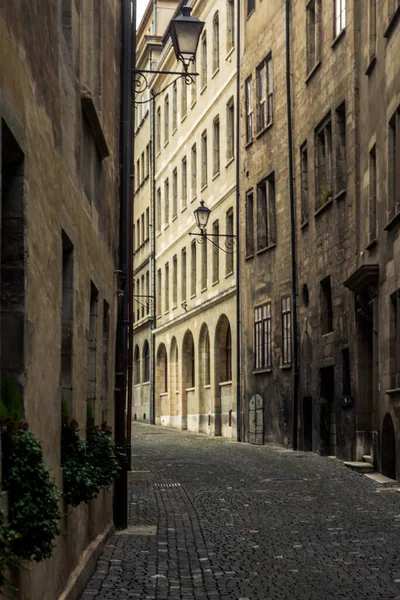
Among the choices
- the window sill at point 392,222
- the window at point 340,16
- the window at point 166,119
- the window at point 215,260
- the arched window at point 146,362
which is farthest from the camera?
the arched window at point 146,362

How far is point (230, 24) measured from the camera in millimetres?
39781

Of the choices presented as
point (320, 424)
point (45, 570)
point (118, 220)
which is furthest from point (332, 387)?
point (45, 570)

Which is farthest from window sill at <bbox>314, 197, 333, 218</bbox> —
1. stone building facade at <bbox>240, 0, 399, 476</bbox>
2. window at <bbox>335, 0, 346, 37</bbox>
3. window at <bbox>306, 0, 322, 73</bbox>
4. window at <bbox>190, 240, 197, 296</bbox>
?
window at <bbox>190, 240, 197, 296</bbox>

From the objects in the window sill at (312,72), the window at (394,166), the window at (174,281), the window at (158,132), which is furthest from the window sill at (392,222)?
the window at (158,132)

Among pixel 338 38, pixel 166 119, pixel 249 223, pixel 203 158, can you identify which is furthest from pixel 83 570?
pixel 166 119

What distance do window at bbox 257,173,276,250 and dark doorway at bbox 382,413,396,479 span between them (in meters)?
11.8

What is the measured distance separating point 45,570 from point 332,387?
20.4 metres

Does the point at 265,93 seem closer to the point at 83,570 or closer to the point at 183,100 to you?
the point at 183,100

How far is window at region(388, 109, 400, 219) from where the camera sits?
20719mm

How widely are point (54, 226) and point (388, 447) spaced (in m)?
14.6

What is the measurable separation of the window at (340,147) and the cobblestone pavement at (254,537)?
20.9 ft

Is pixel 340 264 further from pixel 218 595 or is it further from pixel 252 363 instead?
pixel 218 595

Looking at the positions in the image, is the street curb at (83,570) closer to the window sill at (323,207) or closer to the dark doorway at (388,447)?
the dark doorway at (388,447)

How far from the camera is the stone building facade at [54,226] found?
6.63 metres
